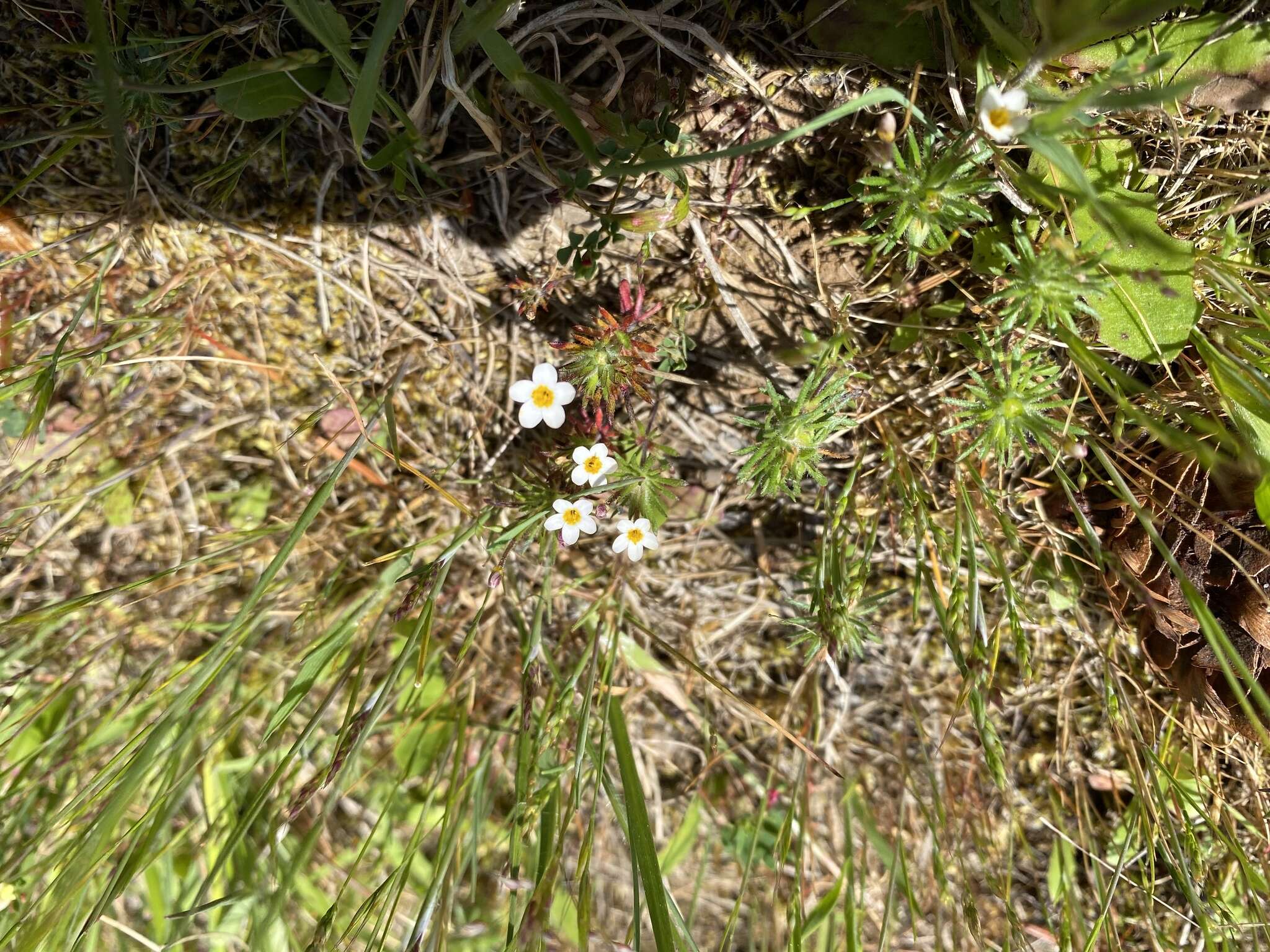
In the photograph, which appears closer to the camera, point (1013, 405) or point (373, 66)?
point (373, 66)

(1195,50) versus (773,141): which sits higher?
(773,141)

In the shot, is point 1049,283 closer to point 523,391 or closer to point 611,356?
point 611,356

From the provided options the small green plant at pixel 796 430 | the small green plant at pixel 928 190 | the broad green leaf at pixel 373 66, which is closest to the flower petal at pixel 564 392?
the small green plant at pixel 796 430

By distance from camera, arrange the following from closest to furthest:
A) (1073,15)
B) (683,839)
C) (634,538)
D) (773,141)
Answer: (773,141) → (1073,15) → (634,538) → (683,839)

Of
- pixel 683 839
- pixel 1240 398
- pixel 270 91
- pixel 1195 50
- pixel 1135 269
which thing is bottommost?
pixel 683 839

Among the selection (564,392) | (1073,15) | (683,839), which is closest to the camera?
(1073,15)

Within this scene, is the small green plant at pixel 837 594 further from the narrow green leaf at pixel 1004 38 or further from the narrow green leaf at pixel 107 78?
the narrow green leaf at pixel 107 78

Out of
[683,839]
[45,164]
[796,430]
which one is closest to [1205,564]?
[796,430]

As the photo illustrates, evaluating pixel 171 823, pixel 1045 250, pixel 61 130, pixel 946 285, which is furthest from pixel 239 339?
pixel 1045 250
